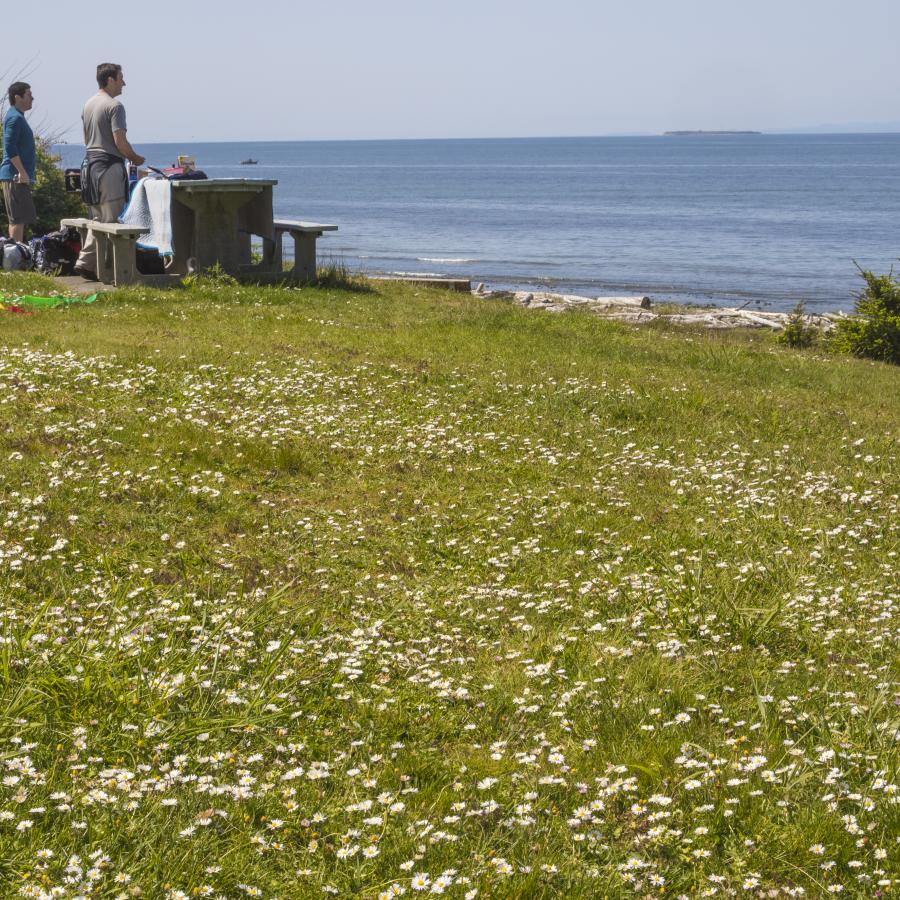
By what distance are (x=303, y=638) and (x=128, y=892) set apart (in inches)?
97.4

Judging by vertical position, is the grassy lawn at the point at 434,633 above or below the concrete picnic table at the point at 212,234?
below

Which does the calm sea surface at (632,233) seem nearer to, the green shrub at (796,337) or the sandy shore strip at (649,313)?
the sandy shore strip at (649,313)

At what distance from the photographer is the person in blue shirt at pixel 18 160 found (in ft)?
56.6

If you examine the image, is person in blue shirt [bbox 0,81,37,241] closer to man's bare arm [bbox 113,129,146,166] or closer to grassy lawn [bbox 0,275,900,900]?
man's bare arm [bbox 113,129,146,166]

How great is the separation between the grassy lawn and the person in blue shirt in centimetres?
680

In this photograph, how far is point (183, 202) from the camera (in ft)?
56.5

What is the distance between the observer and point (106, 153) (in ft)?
57.3

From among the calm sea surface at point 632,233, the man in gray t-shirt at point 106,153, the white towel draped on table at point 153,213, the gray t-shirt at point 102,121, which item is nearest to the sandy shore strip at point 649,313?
the white towel draped on table at point 153,213

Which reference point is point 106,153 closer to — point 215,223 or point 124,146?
point 124,146

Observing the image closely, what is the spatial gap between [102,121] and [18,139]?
171 cm

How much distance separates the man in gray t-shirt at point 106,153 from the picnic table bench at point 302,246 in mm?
2666

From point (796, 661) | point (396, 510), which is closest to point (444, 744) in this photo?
point (796, 661)

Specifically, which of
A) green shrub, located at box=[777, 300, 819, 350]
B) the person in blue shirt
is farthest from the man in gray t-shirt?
green shrub, located at box=[777, 300, 819, 350]

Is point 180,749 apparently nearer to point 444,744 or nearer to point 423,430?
point 444,744
